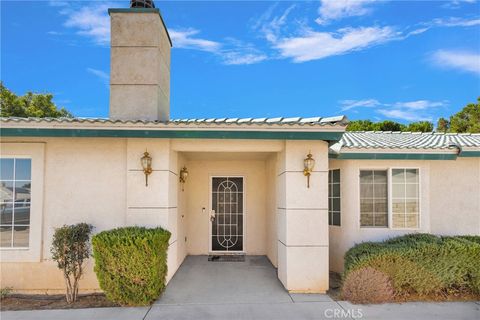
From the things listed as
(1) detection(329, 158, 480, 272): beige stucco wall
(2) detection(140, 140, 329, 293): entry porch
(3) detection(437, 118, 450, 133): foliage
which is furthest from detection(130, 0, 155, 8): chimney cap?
(3) detection(437, 118, 450, 133): foliage

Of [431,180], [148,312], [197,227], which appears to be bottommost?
[148,312]

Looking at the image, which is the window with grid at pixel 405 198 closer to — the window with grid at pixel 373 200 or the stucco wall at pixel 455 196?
the window with grid at pixel 373 200

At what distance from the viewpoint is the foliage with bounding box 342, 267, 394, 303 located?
6762 millimetres

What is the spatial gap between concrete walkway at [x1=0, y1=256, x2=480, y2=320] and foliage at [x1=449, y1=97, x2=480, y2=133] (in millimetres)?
28208

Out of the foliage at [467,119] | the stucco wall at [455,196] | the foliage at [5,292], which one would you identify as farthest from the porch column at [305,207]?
the foliage at [467,119]

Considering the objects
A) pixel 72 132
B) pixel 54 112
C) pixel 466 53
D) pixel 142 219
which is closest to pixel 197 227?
pixel 142 219

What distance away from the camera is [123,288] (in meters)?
6.46

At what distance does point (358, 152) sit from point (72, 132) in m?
6.66

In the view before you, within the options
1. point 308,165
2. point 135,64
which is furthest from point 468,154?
point 135,64

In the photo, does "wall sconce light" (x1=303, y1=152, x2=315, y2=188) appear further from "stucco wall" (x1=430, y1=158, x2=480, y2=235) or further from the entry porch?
"stucco wall" (x1=430, y1=158, x2=480, y2=235)

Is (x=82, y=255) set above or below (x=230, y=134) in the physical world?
below

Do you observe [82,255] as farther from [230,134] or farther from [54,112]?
[54,112]

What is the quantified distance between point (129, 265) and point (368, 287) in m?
4.81

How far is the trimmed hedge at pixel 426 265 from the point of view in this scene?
277 inches
